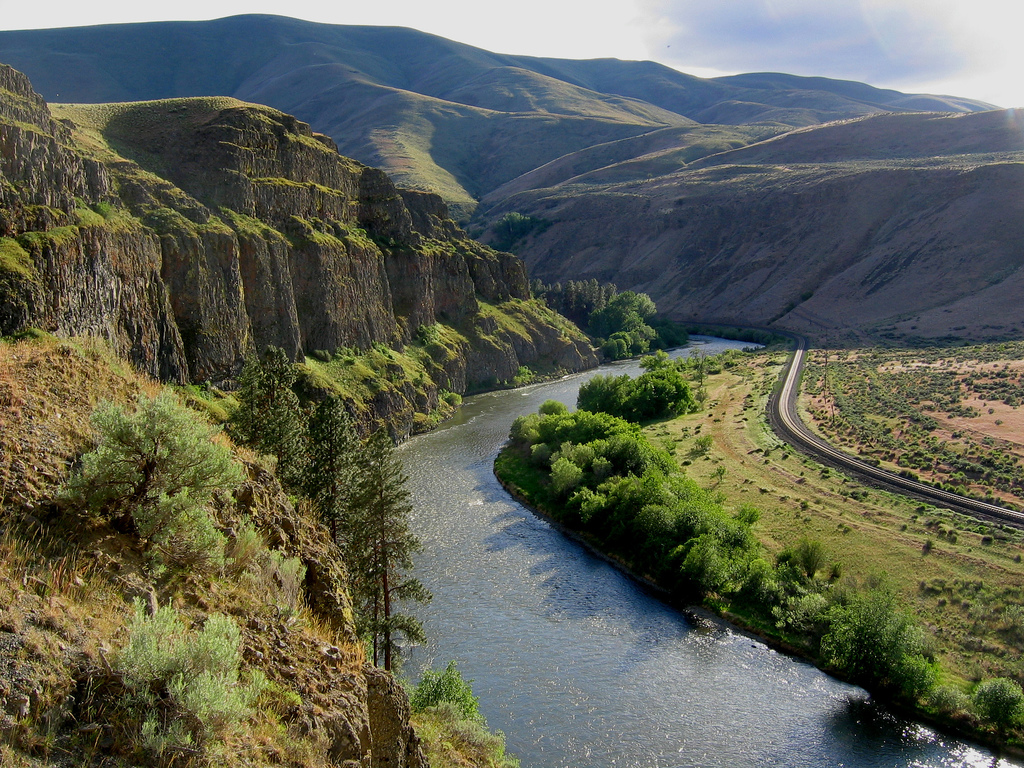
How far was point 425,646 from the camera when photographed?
3669cm

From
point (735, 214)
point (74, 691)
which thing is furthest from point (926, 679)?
point (735, 214)

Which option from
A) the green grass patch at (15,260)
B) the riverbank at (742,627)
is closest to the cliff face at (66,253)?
the green grass patch at (15,260)

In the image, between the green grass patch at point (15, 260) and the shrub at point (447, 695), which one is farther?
the green grass patch at point (15, 260)

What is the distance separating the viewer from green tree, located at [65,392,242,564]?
40.1 ft

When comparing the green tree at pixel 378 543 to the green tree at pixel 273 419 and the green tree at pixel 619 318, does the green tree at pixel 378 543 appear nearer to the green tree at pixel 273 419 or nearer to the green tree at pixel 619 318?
the green tree at pixel 273 419

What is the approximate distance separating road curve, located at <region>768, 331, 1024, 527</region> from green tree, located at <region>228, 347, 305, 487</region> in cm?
4623

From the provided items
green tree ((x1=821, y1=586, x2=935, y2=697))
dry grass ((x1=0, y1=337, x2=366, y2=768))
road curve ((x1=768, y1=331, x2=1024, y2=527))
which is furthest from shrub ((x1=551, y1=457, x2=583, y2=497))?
dry grass ((x1=0, y1=337, x2=366, y2=768))

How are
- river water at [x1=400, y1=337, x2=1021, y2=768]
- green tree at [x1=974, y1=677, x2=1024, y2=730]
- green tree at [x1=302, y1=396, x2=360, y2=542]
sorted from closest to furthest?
green tree at [x1=302, y1=396, x2=360, y2=542], river water at [x1=400, y1=337, x2=1021, y2=768], green tree at [x1=974, y1=677, x2=1024, y2=730]

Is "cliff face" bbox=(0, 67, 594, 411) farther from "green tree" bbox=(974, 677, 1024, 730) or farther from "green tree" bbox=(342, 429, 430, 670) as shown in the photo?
"green tree" bbox=(974, 677, 1024, 730)

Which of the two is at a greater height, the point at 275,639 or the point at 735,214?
the point at 735,214

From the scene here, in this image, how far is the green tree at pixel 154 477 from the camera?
12227 millimetres

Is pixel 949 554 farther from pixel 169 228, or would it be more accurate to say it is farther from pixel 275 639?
pixel 169 228

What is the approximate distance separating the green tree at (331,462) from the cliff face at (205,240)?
2044 centimetres

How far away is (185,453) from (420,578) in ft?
109
